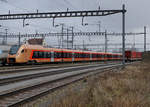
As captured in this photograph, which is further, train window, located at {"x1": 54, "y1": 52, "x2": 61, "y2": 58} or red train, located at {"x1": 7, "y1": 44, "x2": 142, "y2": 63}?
train window, located at {"x1": 54, "y1": 52, "x2": 61, "y2": 58}

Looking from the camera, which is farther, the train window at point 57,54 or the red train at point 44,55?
the train window at point 57,54

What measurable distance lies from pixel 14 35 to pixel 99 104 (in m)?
45.6

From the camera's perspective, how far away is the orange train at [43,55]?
26375mm

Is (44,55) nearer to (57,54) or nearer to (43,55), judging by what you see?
(43,55)

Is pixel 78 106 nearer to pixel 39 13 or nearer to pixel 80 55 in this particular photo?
pixel 39 13

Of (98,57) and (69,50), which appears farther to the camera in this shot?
(98,57)

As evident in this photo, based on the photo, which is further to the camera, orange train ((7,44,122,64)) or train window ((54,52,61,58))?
train window ((54,52,61,58))

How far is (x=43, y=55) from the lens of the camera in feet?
101

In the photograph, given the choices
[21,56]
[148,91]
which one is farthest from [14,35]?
[148,91]

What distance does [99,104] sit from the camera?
19.6ft

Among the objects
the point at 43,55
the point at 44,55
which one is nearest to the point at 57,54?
the point at 44,55

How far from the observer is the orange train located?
26375 mm

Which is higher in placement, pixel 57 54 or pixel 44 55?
pixel 57 54

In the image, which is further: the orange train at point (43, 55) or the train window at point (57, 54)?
the train window at point (57, 54)
